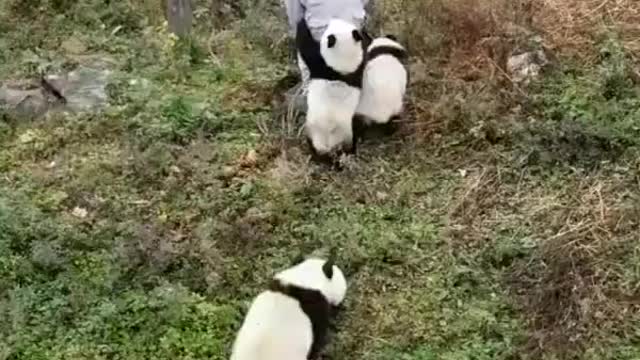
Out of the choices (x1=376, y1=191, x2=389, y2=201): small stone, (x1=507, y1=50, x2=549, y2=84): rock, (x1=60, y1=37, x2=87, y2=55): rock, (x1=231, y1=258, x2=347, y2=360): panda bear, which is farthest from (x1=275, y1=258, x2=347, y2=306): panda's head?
(x1=60, y1=37, x2=87, y2=55): rock

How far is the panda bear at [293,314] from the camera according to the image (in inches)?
162

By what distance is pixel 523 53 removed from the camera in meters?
6.10

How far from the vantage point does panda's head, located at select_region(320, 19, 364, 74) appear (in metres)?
5.62

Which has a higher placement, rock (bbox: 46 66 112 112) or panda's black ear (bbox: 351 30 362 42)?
panda's black ear (bbox: 351 30 362 42)

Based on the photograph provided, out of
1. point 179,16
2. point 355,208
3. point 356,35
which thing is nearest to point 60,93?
point 179,16

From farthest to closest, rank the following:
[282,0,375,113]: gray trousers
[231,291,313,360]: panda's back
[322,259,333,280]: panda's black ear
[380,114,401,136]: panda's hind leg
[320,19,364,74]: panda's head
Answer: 1. [282,0,375,113]: gray trousers
2. [380,114,401,136]: panda's hind leg
3. [320,19,364,74]: panda's head
4. [322,259,333,280]: panda's black ear
5. [231,291,313,360]: panda's back

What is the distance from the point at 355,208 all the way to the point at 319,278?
761 mm

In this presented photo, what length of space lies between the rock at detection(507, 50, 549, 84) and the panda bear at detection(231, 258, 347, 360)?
1896mm

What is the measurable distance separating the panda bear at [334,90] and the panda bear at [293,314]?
3.33 ft

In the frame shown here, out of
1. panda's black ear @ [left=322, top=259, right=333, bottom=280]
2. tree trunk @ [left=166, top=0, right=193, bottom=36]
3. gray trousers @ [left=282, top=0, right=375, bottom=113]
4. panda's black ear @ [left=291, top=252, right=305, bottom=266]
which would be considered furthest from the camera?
tree trunk @ [left=166, top=0, right=193, bottom=36]

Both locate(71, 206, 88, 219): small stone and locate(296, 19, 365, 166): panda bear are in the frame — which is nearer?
locate(71, 206, 88, 219): small stone

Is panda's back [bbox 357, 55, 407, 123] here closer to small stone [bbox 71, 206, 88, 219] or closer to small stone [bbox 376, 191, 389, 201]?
small stone [bbox 376, 191, 389, 201]

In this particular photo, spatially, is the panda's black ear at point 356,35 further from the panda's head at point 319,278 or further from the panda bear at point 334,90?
the panda's head at point 319,278

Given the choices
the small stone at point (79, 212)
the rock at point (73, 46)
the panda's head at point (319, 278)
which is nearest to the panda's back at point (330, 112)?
the panda's head at point (319, 278)
